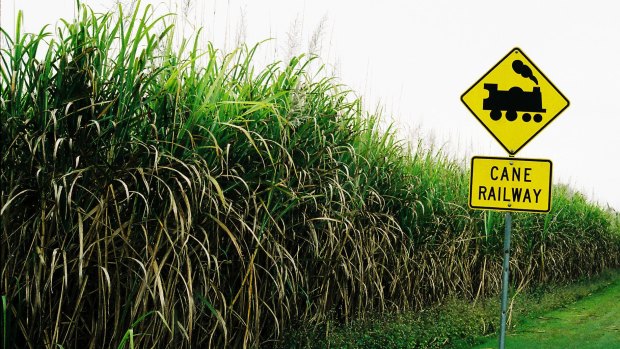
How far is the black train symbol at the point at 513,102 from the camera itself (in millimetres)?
8258

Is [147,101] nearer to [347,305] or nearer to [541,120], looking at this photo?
[347,305]

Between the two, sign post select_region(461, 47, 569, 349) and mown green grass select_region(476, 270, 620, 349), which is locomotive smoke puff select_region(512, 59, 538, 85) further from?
mown green grass select_region(476, 270, 620, 349)

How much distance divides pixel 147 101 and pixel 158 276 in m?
1.21

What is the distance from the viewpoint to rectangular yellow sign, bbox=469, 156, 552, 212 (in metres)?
7.55

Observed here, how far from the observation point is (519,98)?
8.31 m

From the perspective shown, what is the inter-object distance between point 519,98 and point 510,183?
124 centimetres

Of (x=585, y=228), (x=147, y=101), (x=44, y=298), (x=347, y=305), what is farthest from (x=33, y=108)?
(x=585, y=228)

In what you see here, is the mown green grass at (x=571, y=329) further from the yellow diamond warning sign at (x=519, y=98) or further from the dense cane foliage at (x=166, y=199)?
the dense cane foliage at (x=166, y=199)

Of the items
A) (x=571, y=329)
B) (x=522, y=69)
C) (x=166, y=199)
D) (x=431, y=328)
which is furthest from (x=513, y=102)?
(x=166, y=199)

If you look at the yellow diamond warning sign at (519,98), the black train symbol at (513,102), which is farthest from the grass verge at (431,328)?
the black train symbol at (513,102)

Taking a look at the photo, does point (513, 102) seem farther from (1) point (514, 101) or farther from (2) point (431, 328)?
(2) point (431, 328)

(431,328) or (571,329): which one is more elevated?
(431,328)

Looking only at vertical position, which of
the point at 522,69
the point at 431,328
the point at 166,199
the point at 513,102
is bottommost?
the point at 431,328

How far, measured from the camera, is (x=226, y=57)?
6.23 meters
